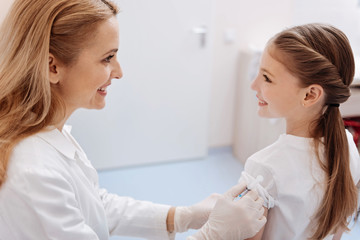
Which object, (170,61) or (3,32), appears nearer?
(3,32)

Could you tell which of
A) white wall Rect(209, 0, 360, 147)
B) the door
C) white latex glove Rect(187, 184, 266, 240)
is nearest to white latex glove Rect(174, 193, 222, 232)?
white latex glove Rect(187, 184, 266, 240)

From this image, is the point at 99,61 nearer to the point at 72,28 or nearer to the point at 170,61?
the point at 72,28

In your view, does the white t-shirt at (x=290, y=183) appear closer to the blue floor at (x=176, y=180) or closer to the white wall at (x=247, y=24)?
the blue floor at (x=176, y=180)

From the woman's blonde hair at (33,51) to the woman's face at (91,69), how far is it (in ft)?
0.08

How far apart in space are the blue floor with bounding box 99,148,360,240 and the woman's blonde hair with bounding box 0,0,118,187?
1.45 m

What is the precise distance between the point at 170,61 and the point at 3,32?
159 centimetres

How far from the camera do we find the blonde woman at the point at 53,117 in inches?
36.7

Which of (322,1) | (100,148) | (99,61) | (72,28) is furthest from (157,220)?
(322,1)

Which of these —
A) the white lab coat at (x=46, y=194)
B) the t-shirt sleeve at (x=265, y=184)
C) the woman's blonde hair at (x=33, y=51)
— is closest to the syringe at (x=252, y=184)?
the t-shirt sleeve at (x=265, y=184)

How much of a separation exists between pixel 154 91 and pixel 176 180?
2.11ft

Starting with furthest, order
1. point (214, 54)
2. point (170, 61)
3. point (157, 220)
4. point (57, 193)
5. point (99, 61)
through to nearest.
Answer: point (214, 54) → point (170, 61) → point (157, 220) → point (99, 61) → point (57, 193)

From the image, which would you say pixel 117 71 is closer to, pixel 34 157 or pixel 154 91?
pixel 34 157

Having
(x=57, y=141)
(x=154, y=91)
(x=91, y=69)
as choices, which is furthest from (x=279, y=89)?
(x=154, y=91)

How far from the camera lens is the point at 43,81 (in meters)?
0.99
